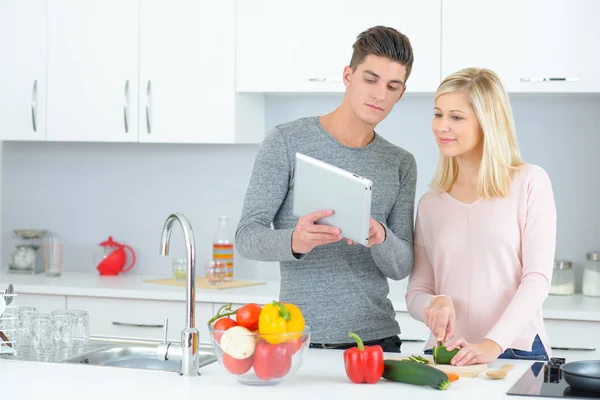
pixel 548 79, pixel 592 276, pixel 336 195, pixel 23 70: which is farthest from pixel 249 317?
pixel 23 70

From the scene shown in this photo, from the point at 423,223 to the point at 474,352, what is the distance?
0.48m

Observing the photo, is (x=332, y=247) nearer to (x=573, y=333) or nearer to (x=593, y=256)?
(x=573, y=333)

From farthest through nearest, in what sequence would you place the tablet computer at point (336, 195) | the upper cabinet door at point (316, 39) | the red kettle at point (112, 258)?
the red kettle at point (112, 258)
the upper cabinet door at point (316, 39)
the tablet computer at point (336, 195)

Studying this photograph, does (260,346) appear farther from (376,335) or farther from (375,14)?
(375,14)

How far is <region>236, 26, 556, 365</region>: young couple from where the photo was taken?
2.29 meters

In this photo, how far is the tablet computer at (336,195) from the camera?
1.94 m

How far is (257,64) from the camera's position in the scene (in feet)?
12.3

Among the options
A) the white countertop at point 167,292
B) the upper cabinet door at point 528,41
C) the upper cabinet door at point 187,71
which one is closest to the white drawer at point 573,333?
the white countertop at point 167,292

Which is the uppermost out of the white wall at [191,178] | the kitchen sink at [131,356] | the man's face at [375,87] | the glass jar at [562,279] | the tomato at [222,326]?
the man's face at [375,87]

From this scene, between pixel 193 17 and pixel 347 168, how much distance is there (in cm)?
163

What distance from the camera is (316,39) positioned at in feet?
12.0

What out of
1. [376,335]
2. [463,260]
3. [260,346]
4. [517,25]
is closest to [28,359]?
[260,346]

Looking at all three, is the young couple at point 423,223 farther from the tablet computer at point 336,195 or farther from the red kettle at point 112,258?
the red kettle at point 112,258

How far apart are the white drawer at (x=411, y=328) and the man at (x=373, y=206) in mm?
1000
